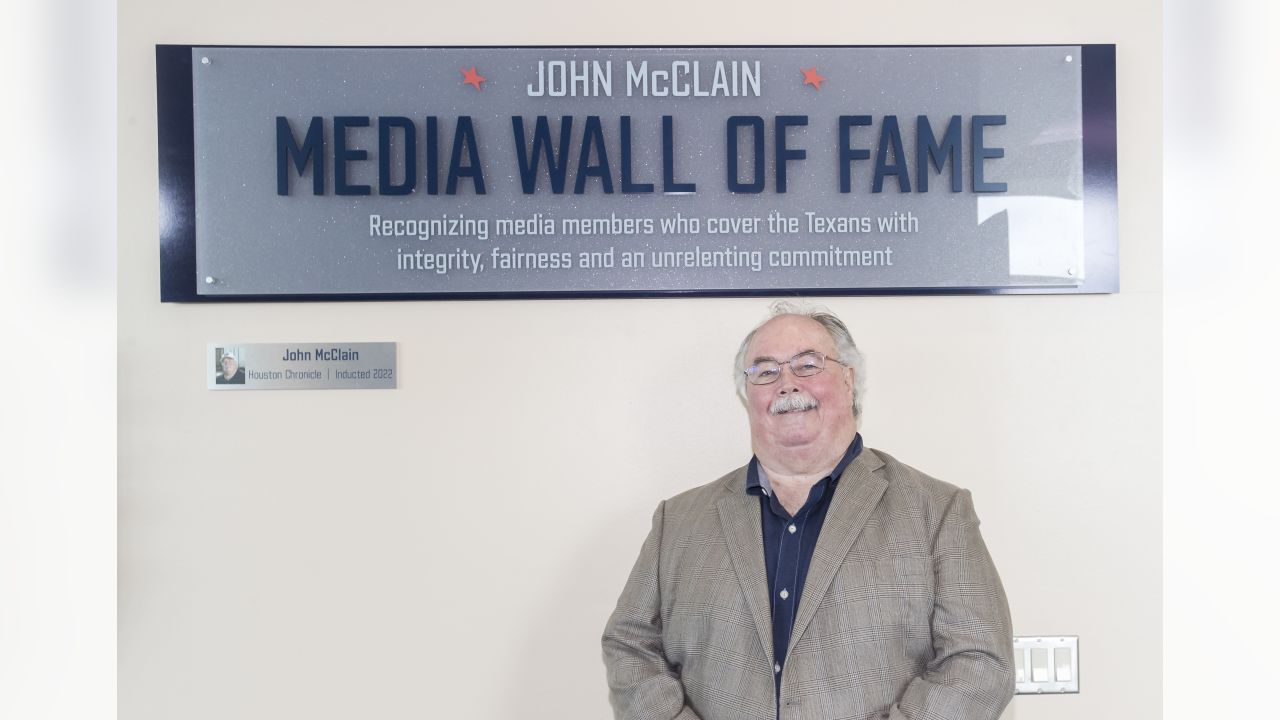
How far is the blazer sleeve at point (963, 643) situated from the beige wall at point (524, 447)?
495mm

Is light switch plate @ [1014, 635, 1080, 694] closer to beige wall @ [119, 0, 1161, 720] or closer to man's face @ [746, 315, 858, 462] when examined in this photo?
beige wall @ [119, 0, 1161, 720]

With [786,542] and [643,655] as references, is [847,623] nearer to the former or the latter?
[786,542]

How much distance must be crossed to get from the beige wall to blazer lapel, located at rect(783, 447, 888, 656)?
0.40 m

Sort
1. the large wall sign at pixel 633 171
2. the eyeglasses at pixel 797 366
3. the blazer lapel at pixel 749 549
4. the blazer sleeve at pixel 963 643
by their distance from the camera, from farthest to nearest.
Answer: the large wall sign at pixel 633 171 < the eyeglasses at pixel 797 366 < the blazer lapel at pixel 749 549 < the blazer sleeve at pixel 963 643

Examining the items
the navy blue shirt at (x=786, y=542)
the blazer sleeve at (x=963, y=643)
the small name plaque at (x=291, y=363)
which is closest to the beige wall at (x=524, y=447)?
the small name plaque at (x=291, y=363)

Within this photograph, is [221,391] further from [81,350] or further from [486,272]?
[486,272]

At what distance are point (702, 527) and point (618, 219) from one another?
2.29 feet

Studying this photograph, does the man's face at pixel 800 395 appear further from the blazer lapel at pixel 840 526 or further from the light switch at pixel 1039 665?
the light switch at pixel 1039 665

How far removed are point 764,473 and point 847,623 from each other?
1.03 ft

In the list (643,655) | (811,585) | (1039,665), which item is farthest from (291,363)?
(1039,665)

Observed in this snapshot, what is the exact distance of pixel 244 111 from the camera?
2.21 meters

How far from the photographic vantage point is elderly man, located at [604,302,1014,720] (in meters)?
1.73

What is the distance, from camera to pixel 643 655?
1.91 m

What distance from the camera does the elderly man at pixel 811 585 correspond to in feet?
5.69
